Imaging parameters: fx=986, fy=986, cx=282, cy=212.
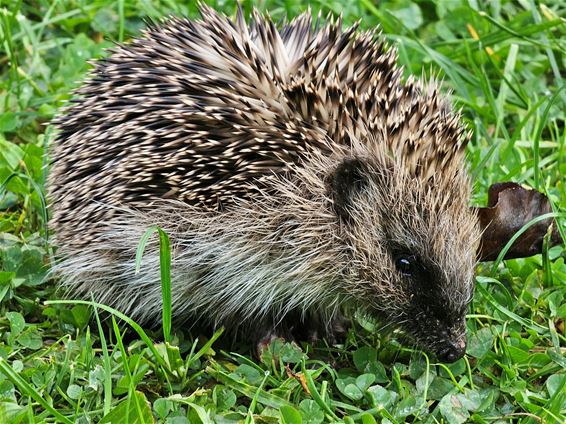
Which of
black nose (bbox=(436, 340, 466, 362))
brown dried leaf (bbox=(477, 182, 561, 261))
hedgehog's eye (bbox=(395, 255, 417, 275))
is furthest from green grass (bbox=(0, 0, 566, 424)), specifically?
hedgehog's eye (bbox=(395, 255, 417, 275))

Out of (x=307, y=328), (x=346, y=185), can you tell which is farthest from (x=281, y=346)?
(x=346, y=185)

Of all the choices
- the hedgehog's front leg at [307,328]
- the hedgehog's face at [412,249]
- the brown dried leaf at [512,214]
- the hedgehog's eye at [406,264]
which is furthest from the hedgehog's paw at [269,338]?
the brown dried leaf at [512,214]

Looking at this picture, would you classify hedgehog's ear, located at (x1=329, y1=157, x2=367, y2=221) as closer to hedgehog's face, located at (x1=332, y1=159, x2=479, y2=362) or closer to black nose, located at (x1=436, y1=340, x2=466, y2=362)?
hedgehog's face, located at (x1=332, y1=159, x2=479, y2=362)

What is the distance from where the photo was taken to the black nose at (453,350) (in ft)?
13.1

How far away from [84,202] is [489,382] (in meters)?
1.88

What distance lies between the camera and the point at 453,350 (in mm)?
4004

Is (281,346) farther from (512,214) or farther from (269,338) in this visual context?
(512,214)

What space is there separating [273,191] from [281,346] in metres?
0.66

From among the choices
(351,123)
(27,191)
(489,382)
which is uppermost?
(351,123)

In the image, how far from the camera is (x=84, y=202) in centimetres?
425

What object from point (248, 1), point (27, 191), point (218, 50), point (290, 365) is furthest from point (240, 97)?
point (248, 1)

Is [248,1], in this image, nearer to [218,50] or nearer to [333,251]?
[218,50]

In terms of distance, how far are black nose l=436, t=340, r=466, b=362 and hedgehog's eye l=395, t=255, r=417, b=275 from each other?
33 centimetres

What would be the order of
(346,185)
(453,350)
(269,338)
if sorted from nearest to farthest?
(453,350) < (346,185) < (269,338)
